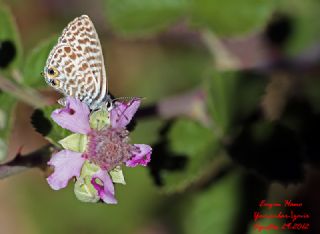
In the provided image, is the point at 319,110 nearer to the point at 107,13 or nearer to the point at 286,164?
the point at 286,164

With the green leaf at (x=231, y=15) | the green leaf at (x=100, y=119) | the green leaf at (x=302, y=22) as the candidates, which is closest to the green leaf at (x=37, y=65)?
the green leaf at (x=100, y=119)

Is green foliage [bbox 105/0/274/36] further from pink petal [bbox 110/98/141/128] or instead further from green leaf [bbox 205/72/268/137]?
pink petal [bbox 110/98/141/128]

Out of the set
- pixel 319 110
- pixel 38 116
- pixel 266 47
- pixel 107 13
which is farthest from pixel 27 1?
pixel 38 116

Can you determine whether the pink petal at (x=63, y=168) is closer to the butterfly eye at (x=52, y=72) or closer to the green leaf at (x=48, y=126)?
the green leaf at (x=48, y=126)

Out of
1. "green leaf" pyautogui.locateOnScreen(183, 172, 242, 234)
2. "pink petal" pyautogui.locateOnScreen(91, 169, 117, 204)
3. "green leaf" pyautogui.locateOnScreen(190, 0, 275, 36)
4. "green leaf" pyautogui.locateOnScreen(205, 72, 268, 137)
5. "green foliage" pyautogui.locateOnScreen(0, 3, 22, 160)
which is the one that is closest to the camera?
"pink petal" pyautogui.locateOnScreen(91, 169, 117, 204)

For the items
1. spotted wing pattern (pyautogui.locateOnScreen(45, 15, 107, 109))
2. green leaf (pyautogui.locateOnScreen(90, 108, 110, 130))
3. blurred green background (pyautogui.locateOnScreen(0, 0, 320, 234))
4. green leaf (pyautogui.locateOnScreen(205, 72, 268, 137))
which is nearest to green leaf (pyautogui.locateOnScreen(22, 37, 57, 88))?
blurred green background (pyautogui.locateOnScreen(0, 0, 320, 234))
